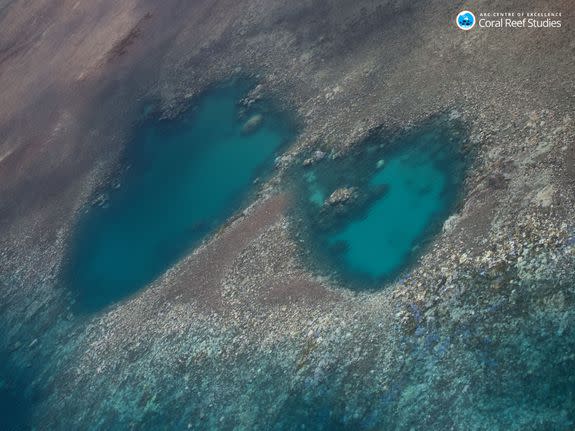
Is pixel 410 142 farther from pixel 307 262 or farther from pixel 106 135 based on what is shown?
pixel 106 135

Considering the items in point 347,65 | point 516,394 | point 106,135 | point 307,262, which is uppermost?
point 106,135

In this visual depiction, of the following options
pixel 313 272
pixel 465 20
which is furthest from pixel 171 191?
pixel 465 20

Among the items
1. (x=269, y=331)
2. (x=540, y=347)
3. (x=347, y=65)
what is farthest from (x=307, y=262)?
(x=347, y=65)

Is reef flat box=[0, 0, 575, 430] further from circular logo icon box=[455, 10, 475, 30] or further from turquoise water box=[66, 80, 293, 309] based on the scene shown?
turquoise water box=[66, 80, 293, 309]

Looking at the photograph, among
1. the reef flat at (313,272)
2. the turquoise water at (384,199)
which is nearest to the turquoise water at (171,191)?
the reef flat at (313,272)

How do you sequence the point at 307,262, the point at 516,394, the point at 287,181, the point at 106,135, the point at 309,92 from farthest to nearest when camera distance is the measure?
the point at 106,135 → the point at 309,92 → the point at 287,181 → the point at 307,262 → the point at 516,394

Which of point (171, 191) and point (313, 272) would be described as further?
point (171, 191)

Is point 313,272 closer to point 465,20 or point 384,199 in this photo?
point 384,199
